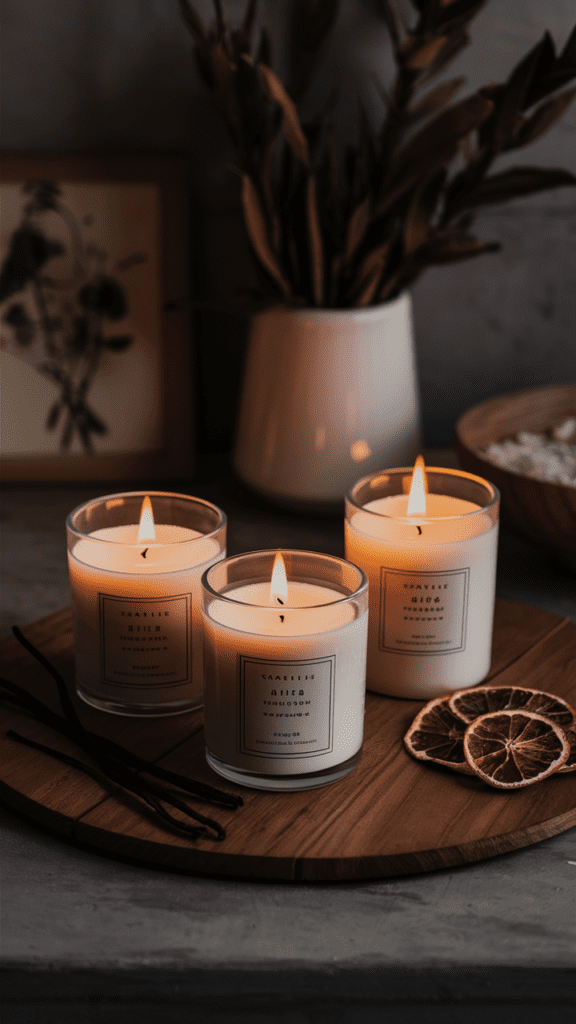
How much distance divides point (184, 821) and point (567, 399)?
0.66 m

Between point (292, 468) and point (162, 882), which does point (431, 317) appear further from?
point (162, 882)

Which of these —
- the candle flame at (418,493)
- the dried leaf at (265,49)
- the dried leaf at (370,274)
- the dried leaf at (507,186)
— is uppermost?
the dried leaf at (265,49)

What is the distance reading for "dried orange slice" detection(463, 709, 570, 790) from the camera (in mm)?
581

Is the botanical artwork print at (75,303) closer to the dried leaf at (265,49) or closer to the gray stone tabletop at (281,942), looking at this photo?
the dried leaf at (265,49)

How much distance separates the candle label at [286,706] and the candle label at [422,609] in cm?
10

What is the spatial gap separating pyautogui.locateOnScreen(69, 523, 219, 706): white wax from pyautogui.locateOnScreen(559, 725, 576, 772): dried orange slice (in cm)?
22

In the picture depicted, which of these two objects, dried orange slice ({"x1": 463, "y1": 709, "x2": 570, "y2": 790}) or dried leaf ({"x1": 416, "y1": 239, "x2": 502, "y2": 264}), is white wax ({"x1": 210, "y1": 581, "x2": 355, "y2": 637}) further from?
dried leaf ({"x1": 416, "y1": 239, "x2": 502, "y2": 264})

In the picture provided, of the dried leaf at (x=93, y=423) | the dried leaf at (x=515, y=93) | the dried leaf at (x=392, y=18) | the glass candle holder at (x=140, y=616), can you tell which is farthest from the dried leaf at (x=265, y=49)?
the glass candle holder at (x=140, y=616)

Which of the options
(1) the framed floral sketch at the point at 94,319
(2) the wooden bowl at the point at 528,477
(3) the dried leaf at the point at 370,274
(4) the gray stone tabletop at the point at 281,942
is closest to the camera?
(4) the gray stone tabletop at the point at 281,942

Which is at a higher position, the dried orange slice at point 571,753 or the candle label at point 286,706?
the candle label at point 286,706

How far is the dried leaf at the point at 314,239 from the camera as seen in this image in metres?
0.88

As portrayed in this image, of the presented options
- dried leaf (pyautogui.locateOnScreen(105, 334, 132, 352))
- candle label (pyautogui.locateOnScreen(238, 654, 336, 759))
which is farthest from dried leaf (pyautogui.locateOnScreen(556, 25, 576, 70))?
candle label (pyautogui.locateOnScreen(238, 654, 336, 759))

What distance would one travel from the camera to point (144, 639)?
0.62m

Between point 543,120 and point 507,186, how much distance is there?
60 mm
